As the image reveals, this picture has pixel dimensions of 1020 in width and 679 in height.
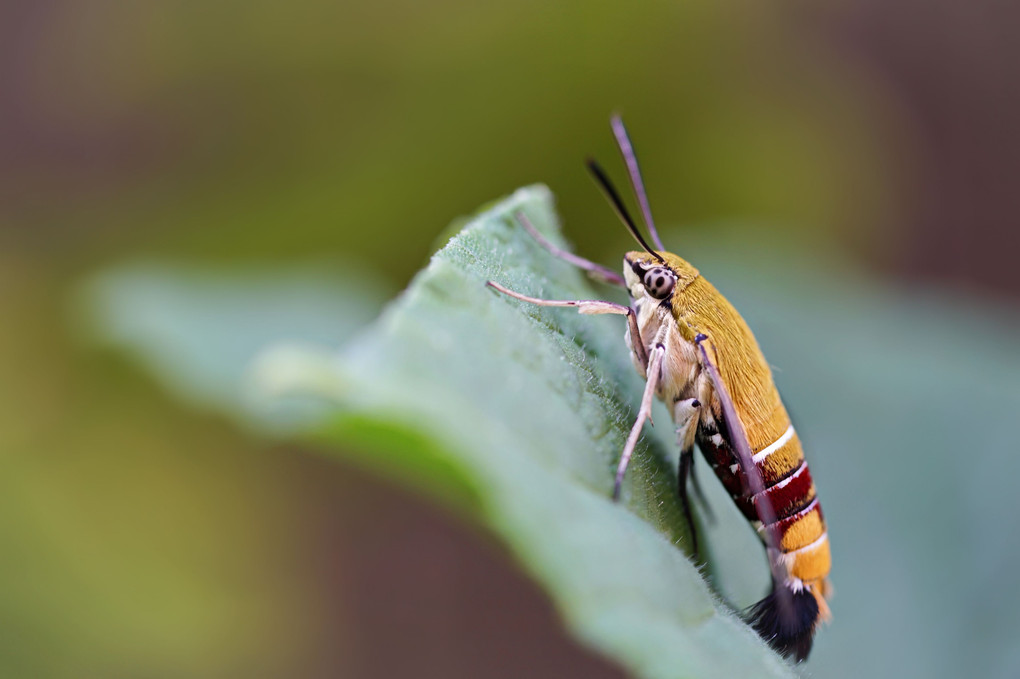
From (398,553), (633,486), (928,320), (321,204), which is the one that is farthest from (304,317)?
(928,320)

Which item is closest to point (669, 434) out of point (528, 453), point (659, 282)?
point (659, 282)

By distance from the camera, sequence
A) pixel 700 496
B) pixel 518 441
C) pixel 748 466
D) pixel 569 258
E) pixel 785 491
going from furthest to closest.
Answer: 1. pixel 569 258
2. pixel 700 496
3. pixel 785 491
4. pixel 748 466
5. pixel 518 441

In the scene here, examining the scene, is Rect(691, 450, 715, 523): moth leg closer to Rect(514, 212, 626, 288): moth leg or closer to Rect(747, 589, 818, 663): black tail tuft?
Rect(747, 589, 818, 663): black tail tuft

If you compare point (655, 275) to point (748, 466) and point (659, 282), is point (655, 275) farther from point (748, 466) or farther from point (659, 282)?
point (748, 466)

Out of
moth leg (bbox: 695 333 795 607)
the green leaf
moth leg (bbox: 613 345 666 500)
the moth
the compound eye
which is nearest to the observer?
the green leaf

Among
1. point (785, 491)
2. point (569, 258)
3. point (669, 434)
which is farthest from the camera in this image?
point (669, 434)

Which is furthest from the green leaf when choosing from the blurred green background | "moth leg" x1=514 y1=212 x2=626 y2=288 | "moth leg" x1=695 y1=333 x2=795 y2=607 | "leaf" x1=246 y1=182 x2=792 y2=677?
the blurred green background
